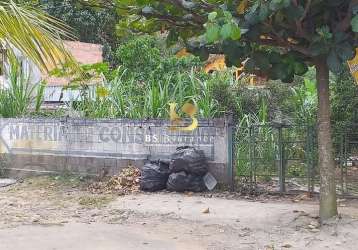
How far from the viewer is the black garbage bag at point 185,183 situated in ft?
32.0

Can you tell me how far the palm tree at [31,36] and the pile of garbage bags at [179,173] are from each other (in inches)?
240

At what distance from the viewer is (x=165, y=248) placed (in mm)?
6277

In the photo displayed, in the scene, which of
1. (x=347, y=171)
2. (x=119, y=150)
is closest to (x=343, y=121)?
(x=347, y=171)

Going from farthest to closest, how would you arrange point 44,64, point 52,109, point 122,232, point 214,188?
point 52,109 < point 214,188 < point 122,232 < point 44,64

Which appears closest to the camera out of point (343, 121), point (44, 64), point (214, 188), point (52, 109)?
point (44, 64)

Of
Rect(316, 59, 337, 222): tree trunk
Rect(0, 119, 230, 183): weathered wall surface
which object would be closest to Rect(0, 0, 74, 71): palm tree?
Rect(316, 59, 337, 222): tree trunk

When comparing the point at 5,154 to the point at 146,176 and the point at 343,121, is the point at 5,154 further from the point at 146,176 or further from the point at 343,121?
the point at 343,121

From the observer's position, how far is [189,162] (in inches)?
383

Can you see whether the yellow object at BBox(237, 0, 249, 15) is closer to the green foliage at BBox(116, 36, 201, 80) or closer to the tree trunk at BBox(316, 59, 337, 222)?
the tree trunk at BBox(316, 59, 337, 222)

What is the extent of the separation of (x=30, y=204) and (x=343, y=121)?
610 centimetres

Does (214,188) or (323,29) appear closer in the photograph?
(323,29)

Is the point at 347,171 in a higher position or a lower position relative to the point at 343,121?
lower

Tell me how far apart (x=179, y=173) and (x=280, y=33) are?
3982 mm

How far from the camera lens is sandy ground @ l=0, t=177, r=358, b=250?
6.46 meters
